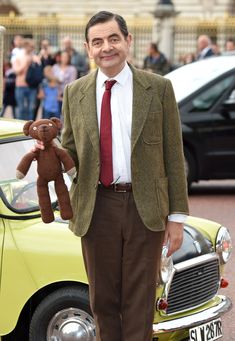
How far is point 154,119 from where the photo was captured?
4.82 meters

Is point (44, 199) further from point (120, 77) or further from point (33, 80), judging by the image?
point (33, 80)

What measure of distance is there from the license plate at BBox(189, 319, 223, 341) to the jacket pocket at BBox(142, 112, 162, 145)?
57.9 inches

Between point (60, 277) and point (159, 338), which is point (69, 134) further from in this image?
point (159, 338)

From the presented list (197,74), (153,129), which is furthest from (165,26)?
(153,129)

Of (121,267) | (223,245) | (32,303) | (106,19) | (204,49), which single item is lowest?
(204,49)

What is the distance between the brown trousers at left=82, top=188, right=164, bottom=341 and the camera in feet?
15.9

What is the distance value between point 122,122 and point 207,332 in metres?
1.64

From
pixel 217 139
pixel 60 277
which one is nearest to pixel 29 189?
pixel 60 277

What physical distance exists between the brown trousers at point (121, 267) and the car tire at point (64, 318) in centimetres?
59

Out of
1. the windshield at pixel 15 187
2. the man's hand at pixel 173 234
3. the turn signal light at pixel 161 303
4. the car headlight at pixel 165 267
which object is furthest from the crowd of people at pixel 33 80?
the man's hand at pixel 173 234

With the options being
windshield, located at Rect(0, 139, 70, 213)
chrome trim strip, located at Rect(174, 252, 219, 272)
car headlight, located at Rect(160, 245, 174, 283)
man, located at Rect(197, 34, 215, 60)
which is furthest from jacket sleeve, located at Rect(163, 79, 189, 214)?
man, located at Rect(197, 34, 215, 60)

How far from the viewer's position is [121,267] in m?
4.92

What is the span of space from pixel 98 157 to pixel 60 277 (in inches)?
41.1

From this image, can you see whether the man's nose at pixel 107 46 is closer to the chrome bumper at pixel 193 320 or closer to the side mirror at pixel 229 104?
the chrome bumper at pixel 193 320
